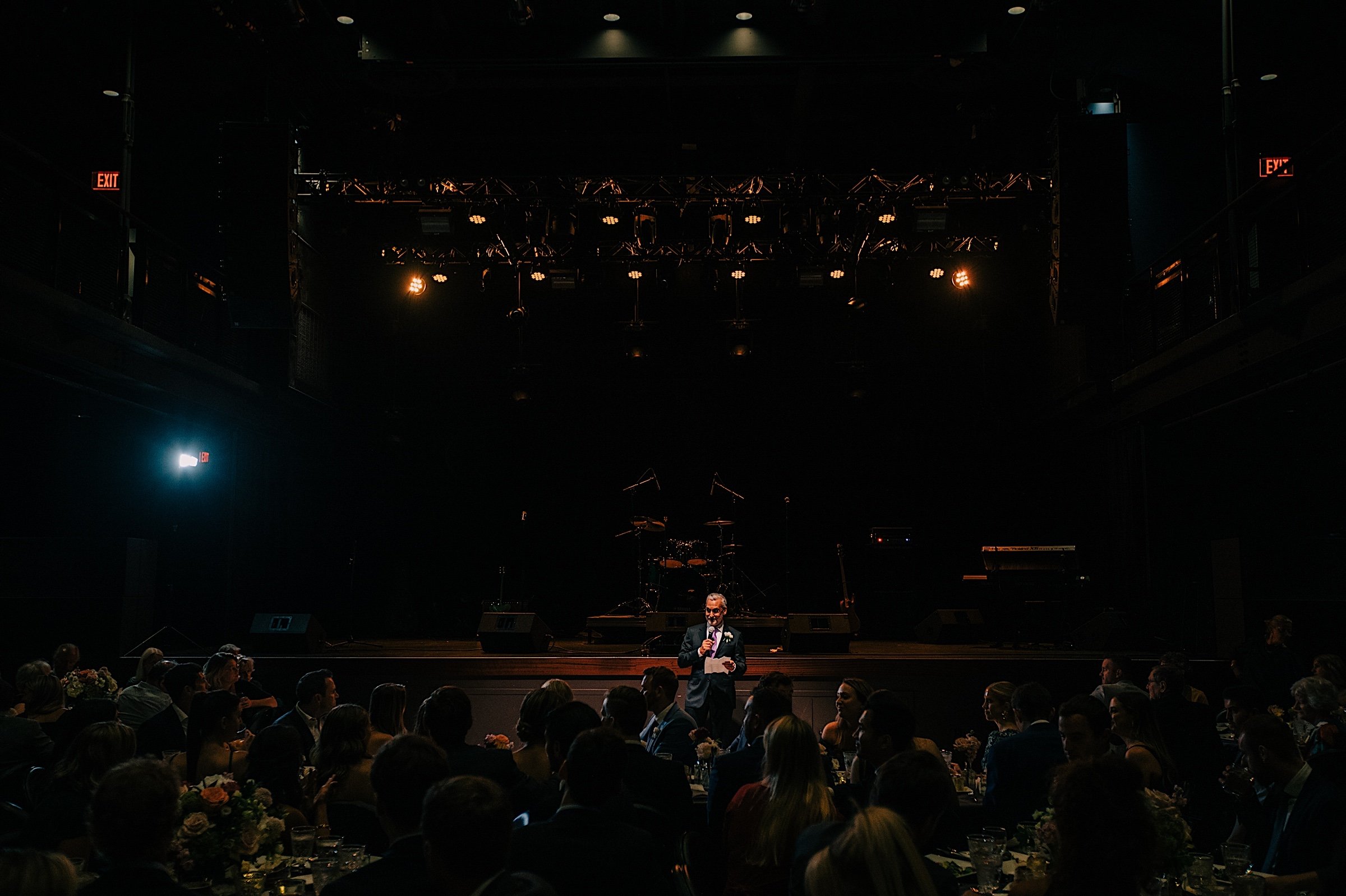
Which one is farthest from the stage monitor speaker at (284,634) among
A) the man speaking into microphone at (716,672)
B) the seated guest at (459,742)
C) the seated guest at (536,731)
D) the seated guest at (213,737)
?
the seated guest at (459,742)

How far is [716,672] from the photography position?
8422mm

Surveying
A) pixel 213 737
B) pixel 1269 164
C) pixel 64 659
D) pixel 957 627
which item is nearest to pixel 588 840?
pixel 213 737

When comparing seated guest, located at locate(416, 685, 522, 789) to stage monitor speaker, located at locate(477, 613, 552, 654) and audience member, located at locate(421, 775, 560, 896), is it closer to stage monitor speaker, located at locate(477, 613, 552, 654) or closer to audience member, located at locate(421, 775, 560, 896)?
audience member, located at locate(421, 775, 560, 896)

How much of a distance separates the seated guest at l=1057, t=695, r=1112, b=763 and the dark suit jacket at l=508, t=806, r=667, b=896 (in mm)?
2432

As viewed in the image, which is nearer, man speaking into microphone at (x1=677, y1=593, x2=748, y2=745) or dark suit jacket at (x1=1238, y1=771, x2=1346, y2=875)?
dark suit jacket at (x1=1238, y1=771, x2=1346, y2=875)

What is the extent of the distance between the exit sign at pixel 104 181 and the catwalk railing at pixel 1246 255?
1253 cm

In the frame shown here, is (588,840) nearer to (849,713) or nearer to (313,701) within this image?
(849,713)

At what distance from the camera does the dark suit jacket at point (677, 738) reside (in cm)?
584

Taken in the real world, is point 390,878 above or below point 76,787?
above

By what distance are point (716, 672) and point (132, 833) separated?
6323mm

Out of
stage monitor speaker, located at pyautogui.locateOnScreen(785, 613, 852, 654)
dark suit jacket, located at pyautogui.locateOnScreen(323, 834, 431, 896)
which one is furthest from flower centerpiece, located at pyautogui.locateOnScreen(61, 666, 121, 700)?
stage monitor speaker, located at pyautogui.locateOnScreen(785, 613, 852, 654)

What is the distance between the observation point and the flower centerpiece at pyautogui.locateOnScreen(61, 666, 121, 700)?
7.35 metres

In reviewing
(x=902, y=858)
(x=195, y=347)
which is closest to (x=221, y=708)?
(x=902, y=858)

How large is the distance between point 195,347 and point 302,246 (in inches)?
85.2
